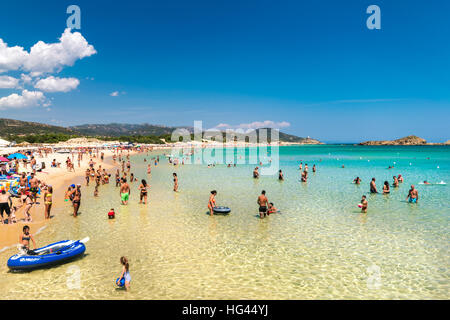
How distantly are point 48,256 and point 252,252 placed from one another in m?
7.29

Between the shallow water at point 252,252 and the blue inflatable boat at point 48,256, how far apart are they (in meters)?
0.25

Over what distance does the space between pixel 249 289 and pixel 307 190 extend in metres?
18.7

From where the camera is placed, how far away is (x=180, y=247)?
38.5ft

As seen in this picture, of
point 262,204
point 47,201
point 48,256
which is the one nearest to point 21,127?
point 47,201

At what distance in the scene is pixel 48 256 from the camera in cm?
942

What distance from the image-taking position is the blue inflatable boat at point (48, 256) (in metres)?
8.99

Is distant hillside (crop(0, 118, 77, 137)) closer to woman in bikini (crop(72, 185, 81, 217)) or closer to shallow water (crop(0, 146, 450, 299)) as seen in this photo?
woman in bikini (crop(72, 185, 81, 217))

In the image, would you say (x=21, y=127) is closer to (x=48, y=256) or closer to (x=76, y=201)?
(x=76, y=201)

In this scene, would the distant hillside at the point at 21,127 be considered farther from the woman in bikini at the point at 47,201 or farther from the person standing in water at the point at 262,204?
the person standing in water at the point at 262,204

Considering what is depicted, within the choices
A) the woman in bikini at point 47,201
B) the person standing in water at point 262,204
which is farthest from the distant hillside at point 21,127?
the person standing in water at point 262,204

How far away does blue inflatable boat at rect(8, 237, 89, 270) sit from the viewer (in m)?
8.99

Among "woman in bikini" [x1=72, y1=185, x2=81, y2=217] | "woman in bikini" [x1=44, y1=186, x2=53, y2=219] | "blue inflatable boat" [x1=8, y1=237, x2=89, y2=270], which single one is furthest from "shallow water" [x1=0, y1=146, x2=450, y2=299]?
"woman in bikini" [x1=44, y1=186, x2=53, y2=219]
